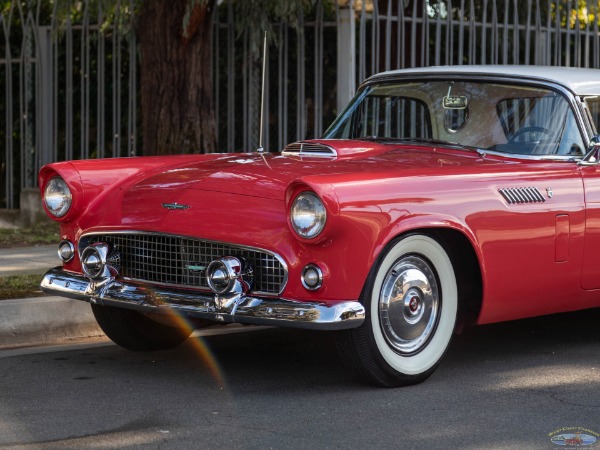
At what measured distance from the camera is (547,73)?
21.7ft

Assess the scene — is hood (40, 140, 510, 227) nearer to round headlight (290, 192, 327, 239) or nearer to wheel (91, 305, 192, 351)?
round headlight (290, 192, 327, 239)

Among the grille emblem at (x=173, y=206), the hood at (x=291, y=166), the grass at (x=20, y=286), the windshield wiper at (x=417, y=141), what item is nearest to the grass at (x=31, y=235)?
the grass at (x=20, y=286)

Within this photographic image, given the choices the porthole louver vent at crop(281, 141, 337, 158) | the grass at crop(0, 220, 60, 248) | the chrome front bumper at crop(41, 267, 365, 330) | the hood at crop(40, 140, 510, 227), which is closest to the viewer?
the chrome front bumper at crop(41, 267, 365, 330)

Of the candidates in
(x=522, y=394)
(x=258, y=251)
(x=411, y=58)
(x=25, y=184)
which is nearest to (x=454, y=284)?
(x=522, y=394)

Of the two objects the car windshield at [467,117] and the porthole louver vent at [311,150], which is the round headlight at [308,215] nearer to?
the porthole louver vent at [311,150]

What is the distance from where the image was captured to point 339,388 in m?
5.44

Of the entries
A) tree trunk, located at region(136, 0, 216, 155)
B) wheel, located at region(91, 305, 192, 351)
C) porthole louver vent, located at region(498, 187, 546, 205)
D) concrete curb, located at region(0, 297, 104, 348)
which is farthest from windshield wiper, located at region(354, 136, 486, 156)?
tree trunk, located at region(136, 0, 216, 155)

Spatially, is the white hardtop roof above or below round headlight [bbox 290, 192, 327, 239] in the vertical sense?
above

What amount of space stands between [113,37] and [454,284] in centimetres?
675

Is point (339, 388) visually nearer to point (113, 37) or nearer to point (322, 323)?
point (322, 323)

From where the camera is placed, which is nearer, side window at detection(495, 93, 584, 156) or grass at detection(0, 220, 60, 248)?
side window at detection(495, 93, 584, 156)

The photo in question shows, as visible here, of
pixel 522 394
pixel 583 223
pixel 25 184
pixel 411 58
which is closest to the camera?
pixel 522 394

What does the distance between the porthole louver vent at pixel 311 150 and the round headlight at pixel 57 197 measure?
1.16 metres

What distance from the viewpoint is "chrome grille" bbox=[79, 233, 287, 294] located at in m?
5.25
